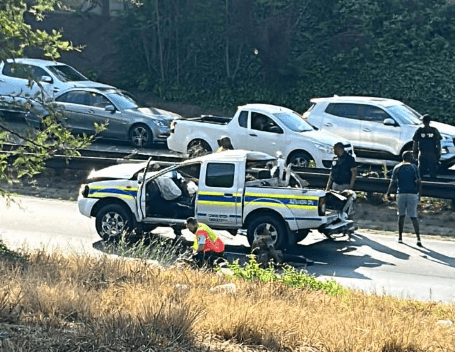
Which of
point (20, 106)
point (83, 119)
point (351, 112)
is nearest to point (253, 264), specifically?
point (20, 106)

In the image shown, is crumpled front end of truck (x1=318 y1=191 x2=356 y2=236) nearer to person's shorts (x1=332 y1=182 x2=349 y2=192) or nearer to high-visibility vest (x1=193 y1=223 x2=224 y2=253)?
person's shorts (x1=332 y1=182 x2=349 y2=192)

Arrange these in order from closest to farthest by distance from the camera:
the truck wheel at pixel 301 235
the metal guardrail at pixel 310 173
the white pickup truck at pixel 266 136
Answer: the truck wheel at pixel 301 235 < the metal guardrail at pixel 310 173 < the white pickup truck at pixel 266 136

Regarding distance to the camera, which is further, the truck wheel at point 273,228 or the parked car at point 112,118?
the parked car at point 112,118

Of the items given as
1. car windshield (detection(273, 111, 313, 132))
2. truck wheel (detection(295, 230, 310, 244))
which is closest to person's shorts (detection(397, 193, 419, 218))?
truck wheel (detection(295, 230, 310, 244))

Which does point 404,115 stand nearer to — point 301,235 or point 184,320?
point 301,235

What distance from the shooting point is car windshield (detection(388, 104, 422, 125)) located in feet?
71.4

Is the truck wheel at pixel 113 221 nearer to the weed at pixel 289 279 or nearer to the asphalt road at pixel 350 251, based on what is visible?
the asphalt road at pixel 350 251

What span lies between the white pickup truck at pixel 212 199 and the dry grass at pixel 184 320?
497 cm

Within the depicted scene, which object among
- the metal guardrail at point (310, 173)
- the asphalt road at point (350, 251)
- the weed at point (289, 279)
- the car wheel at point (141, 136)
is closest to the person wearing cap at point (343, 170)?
the asphalt road at point (350, 251)

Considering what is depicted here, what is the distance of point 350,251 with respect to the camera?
53.1 ft

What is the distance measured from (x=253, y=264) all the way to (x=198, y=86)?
2055cm

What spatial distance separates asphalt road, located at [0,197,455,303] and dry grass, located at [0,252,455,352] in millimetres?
3384

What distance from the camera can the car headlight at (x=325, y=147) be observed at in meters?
20.5

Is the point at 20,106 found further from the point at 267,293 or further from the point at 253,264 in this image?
the point at 267,293
